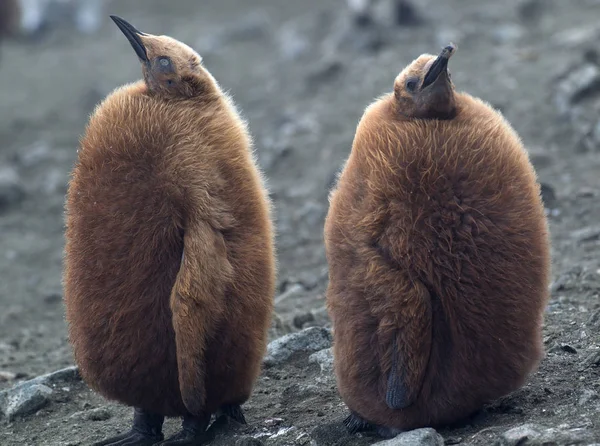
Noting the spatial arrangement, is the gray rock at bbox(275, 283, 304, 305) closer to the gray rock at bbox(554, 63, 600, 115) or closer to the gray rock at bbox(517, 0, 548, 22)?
the gray rock at bbox(554, 63, 600, 115)

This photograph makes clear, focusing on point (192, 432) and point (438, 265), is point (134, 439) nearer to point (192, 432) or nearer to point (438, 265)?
point (192, 432)

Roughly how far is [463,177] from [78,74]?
1200 centimetres

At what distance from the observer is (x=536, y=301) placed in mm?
3926

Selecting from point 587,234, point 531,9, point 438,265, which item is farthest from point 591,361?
point 531,9

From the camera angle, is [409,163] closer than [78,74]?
Yes

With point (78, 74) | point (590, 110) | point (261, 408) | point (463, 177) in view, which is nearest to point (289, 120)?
point (590, 110)

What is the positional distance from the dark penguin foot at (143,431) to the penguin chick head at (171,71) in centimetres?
139

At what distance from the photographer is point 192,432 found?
429 cm

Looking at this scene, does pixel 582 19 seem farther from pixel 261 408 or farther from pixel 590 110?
pixel 261 408

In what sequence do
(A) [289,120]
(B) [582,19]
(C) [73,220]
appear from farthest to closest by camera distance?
(B) [582,19] < (A) [289,120] < (C) [73,220]

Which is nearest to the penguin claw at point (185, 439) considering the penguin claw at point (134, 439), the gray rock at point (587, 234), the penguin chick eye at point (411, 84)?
the penguin claw at point (134, 439)

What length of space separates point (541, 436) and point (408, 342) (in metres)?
0.57

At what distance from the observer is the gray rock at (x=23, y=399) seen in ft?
16.6

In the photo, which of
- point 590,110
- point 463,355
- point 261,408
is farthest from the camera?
point 590,110
